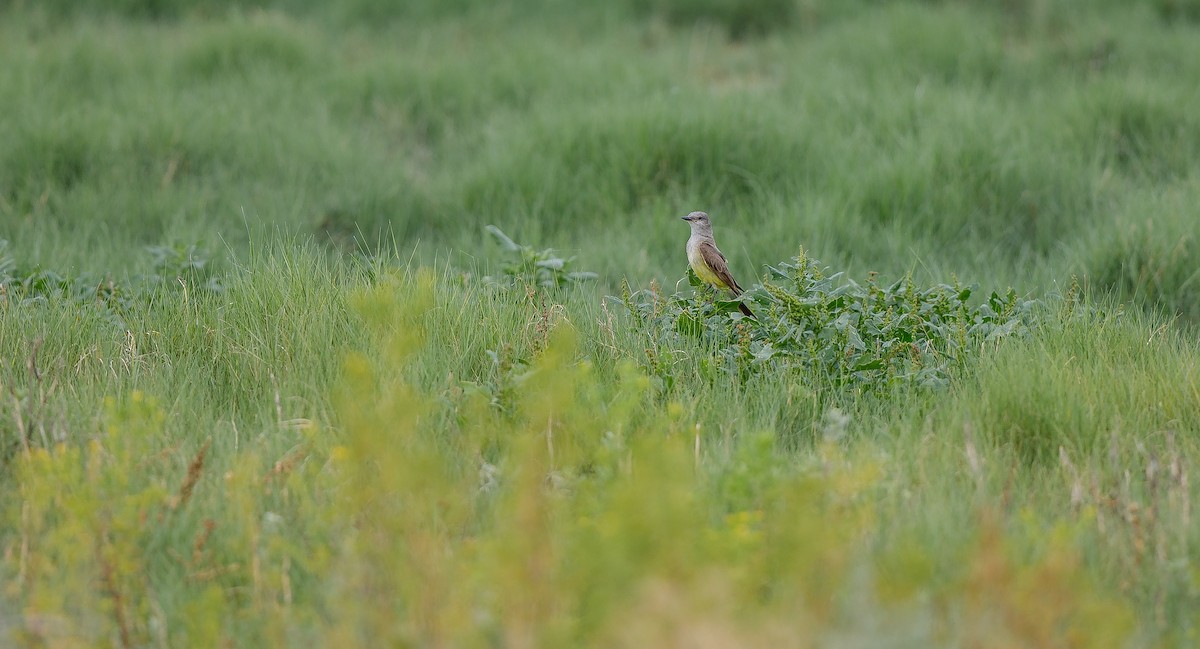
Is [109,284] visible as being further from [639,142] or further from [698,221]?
[639,142]

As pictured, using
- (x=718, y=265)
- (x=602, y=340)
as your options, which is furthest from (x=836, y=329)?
(x=718, y=265)

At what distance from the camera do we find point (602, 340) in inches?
176

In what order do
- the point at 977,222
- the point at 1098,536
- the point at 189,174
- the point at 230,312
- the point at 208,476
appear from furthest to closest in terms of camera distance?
the point at 189,174 < the point at 977,222 < the point at 230,312 < the point at 208,476 < the point at 1098,536

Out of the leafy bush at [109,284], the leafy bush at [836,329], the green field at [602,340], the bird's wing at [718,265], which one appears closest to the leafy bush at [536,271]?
the green field at [602,340]

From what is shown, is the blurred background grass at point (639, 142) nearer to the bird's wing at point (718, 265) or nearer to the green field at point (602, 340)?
the green field at point (602, 340)

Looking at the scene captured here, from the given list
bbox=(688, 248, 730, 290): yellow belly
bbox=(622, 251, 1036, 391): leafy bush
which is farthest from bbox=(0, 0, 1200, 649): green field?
bbox=(688, 248, 730, 290): yellow belly

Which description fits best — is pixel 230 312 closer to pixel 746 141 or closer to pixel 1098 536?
pixel 1098 536

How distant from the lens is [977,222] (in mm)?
6523

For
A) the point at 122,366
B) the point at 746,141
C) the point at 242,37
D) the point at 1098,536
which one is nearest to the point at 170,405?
the point at 122,366

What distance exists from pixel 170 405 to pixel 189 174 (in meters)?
3.40

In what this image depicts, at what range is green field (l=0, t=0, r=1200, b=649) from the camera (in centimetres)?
273

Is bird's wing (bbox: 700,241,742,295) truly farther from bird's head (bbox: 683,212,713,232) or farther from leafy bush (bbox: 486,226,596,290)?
leafy bush (bbox: 486,226,596,290)

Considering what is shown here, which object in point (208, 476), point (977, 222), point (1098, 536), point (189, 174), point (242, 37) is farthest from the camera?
point (242, 37)

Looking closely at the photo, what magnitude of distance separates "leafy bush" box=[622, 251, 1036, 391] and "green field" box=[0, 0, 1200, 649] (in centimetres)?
2
